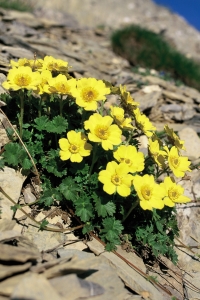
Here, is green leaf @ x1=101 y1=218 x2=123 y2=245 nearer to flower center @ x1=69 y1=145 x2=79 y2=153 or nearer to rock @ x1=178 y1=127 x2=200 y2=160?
flower center @ x1=69 y1=145 x2=79 y2=153

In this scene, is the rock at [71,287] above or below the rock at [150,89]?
above

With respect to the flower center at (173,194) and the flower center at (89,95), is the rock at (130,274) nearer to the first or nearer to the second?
the flower center at (173,194)

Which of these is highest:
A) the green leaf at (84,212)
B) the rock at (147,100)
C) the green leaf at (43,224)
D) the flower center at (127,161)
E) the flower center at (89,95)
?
the flower center at (89,95)

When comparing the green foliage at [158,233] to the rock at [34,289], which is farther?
the green foliage at [158,233]

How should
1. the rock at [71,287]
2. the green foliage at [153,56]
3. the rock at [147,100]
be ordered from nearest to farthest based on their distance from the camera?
the rock at [71,287]
the rock at [147,100]
the green foliage at [153,56]

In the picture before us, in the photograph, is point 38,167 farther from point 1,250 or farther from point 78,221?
point 1,250

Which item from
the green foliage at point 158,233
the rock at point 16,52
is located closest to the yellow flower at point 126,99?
the green foliage at point 158,233

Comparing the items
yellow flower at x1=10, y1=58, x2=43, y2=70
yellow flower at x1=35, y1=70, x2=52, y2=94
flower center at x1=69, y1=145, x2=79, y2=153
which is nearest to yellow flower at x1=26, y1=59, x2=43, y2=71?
yellow flower at x1=10, y1=58, x2=43, y2=70
